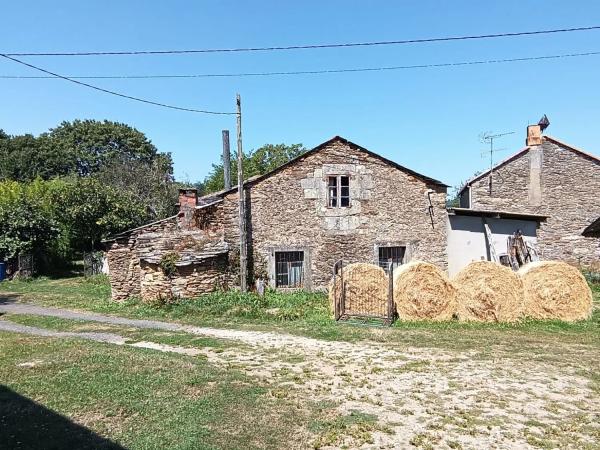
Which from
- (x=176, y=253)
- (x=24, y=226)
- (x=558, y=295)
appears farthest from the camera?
(x=24, y=226)

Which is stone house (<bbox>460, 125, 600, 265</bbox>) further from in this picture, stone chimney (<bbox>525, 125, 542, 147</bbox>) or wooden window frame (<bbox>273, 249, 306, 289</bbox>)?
wooden window frame (<bbox>273, 249, 306, 289</bbox>)

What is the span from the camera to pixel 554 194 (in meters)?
21.9

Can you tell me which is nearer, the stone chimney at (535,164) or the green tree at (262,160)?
the stone chimney at (535,164)

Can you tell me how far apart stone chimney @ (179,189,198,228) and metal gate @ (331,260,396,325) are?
5705mm

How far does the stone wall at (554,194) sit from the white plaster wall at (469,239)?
5.80m

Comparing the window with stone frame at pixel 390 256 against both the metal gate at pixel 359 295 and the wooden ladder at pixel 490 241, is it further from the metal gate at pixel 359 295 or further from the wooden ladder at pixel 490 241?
the metal gate at pixel 359 295

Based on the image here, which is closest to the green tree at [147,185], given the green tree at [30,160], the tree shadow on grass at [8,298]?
the tree shadow on grass at [8,298]

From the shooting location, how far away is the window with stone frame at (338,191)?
15.9 metres

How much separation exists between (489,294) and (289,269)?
703cm

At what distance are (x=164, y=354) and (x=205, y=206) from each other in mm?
7346

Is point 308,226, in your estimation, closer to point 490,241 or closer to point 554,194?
point 490,241

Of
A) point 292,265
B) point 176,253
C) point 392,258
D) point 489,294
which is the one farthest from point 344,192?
point 489,294

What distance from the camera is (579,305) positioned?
11.4m

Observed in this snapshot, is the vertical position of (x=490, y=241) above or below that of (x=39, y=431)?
above
